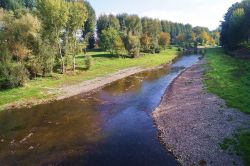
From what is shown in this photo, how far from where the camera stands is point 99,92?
2450 inches

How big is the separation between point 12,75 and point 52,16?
20.0 metres

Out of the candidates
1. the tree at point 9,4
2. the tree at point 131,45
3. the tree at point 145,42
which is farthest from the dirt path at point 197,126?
the tree at point 9,4

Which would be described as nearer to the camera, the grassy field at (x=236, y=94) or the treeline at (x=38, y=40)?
the grassy field at (x=236, y=94)

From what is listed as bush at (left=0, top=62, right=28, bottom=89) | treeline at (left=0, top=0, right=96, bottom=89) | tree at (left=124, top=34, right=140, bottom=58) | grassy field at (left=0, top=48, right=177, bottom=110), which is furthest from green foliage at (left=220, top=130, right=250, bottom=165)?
tree at (left=124, top=34, right=140, bottom=58)

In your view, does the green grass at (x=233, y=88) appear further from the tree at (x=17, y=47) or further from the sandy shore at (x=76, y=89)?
the tree at (x=17, y=47)

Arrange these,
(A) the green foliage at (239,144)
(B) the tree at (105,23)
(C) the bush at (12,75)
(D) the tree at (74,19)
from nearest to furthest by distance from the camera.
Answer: (A) the green foliage at (239,144)
(C) the bush at (12,75)
(D) the tree at (74,19)
(B) the tree at (105,23)

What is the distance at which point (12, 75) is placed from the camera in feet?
194

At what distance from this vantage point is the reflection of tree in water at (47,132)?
30.5 m

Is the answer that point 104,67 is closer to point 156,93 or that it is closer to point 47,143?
point 156,93

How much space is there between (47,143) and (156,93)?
99.5 ft

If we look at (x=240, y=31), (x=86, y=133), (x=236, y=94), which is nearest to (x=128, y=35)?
(x=240, y=31)

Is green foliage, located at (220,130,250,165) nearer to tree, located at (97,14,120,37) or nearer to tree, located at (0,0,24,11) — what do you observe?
tree, located at (0,0,24,11)

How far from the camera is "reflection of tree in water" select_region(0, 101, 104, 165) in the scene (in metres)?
30.5

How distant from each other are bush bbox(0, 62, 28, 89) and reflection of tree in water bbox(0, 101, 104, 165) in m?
12.6
